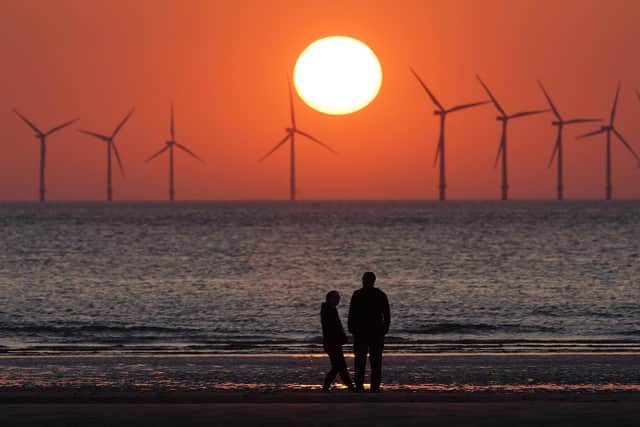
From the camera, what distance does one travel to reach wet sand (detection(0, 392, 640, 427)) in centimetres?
1958

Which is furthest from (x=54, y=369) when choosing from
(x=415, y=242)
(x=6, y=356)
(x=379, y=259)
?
(x=415, y=242)

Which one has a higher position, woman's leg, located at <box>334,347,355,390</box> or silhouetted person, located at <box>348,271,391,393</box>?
silhouetted person, located at <box>348,271,391,393</box>

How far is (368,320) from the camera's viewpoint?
2389 centimetres

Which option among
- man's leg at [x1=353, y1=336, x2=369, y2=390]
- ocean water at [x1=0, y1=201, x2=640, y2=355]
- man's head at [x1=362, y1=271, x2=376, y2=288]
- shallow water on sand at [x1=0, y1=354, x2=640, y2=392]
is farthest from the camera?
ocean water at [x1=0, y1=201, x2=640, y2=355]

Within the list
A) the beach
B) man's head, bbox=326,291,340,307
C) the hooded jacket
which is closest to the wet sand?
the beach

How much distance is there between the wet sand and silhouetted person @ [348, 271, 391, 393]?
0.80m

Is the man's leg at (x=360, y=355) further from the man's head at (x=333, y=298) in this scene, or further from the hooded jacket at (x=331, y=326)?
the man's head at (x=333, y=298)

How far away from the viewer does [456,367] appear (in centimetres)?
3222

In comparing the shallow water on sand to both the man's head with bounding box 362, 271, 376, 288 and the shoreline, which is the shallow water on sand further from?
the man's head with bounding box 362, 271, 376, 288

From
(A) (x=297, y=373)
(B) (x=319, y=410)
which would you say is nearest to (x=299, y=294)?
(A) (x=297, y=373)

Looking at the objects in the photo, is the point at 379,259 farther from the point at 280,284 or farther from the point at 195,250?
the point at 280,284

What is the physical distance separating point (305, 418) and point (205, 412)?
1.89 m

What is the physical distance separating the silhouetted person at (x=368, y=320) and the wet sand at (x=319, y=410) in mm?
804

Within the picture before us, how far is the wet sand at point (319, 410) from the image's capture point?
19.6 metres
